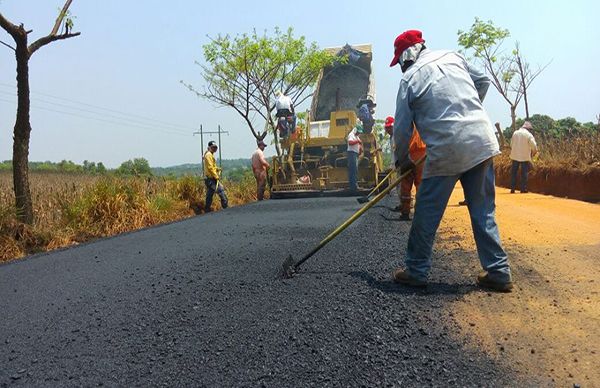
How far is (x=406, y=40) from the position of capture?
138 inches

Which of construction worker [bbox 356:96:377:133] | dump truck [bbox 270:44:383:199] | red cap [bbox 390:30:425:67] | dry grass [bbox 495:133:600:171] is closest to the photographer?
red cap [bbox 390:30:425:67]

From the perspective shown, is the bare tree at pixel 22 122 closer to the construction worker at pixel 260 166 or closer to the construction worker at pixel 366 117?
the construction worker at pixel 260 166

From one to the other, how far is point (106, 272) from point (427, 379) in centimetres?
325

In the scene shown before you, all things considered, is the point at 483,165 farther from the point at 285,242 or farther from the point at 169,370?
the point at 285,242

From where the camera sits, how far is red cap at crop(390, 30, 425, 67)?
138 inches

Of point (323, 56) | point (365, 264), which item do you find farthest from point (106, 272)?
point (323, 56)

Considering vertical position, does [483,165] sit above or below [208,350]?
above

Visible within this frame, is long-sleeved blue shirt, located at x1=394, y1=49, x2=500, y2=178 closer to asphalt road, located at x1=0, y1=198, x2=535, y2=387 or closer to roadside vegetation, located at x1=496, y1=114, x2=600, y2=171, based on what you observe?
asphalt road, located at x1=0, y1=198, x2=535, y2=387

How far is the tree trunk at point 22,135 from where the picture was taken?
6859mm

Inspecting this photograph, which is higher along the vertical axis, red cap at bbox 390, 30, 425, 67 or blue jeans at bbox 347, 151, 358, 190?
red cap at bbox 390, 30, 425, 67

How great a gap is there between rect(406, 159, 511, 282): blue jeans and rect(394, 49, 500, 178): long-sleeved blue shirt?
0.32ft

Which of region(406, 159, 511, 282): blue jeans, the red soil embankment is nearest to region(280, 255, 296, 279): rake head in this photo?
region(406, 159, 511, 282): blue jeans

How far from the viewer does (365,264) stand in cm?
397

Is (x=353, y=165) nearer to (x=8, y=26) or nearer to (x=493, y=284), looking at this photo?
(x=8, y=26)
